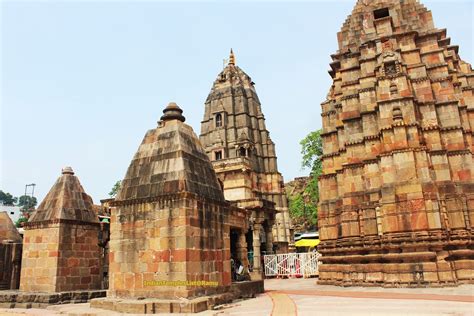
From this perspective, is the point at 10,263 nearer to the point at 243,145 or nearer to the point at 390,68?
the point at 390,68

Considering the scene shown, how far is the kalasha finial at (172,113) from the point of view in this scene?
12117mm

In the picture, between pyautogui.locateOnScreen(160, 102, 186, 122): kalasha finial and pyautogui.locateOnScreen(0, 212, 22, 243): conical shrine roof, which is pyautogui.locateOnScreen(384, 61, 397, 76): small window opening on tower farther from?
pyautogui.locateOnScreen(0, 212, 22, 243): conical shrine roof

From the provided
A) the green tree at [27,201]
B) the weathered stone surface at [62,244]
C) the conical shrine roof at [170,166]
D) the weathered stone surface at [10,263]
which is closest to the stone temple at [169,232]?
the conical shrine roof at [170,166]

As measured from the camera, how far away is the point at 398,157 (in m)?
16.2

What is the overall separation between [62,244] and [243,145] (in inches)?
1344

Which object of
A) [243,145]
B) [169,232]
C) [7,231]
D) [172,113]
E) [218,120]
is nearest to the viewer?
[169,232]

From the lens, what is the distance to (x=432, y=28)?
2072 cm

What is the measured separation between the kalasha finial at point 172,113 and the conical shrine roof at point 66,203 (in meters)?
5.38

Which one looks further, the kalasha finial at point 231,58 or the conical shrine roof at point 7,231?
the kalasha finial at point 231,58

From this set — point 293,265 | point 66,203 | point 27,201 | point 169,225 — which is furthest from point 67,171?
point 27,201

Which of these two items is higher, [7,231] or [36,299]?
[7,231]

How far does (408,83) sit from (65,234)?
668 inches

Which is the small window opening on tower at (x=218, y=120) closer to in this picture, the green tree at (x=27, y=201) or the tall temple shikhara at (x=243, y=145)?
the tall temple shikhara at (x=243, y=145)

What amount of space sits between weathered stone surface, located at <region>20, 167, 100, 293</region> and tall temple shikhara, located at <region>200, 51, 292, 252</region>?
27812mm
